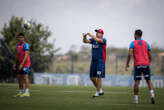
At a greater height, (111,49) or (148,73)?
(111,49)

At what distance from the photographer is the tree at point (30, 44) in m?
32.2

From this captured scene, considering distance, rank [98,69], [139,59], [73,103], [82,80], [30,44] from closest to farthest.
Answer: [73,103], [139,59], [98,69], [82,80], [30,44]

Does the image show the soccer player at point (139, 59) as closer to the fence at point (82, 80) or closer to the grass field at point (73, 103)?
the grass field at point (73, 103)

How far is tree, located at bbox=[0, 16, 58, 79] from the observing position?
106 feet

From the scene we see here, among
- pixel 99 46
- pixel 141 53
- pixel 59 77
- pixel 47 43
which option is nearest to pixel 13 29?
pixel 47 43

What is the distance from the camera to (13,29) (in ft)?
133

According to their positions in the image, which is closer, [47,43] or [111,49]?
[47,43]

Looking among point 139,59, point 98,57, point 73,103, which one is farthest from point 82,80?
point 73,103

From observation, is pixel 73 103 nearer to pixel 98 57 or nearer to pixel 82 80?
pixel 98 57

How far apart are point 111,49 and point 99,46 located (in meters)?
62.9

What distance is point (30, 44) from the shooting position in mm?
39000

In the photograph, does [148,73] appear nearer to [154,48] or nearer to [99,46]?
[99,46]

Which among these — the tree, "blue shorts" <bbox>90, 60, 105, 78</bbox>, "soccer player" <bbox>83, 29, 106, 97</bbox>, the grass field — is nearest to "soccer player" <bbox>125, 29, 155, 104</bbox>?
the grass field

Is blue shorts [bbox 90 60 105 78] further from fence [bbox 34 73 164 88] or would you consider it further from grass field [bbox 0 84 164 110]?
fence [bbox 34 73 164 88]
